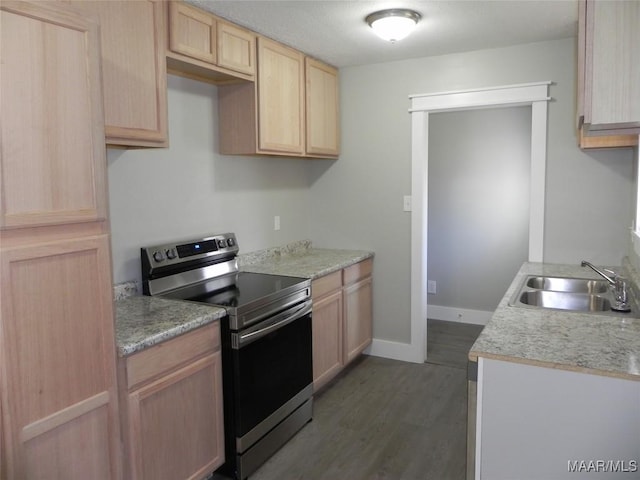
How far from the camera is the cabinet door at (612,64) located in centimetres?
158

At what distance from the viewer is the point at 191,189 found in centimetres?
291

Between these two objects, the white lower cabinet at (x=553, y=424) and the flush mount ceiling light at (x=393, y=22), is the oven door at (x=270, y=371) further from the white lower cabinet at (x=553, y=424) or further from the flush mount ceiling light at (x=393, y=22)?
the flush mount ceiling light at (x=393, y=22)

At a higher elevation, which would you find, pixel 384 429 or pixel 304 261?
pixel 304 261

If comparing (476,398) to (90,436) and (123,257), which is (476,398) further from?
(123,257)

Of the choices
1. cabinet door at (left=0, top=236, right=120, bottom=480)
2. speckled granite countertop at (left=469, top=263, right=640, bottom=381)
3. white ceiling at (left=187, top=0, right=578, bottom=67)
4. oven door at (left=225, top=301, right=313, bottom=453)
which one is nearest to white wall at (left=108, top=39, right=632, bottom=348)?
white ceiling at (left=187, top=0, right=578, bottom=67)

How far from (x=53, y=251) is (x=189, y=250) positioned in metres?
1.28

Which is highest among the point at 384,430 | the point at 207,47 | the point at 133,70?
the point at 207,47

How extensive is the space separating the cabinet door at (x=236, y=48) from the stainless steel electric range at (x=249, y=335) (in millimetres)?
965

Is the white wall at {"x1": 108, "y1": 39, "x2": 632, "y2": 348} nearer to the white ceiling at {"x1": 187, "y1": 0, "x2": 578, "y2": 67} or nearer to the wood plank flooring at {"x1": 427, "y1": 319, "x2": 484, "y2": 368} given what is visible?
the white ceiling at {"x1": 187, "y1": 0, "x2": 578, "y2": 67}

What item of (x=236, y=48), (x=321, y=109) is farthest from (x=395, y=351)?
(x=236, y=48)

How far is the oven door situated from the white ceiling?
153 cm

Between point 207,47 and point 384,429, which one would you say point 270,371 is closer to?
point 384,429

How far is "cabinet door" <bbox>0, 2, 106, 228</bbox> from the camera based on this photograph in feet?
4.46

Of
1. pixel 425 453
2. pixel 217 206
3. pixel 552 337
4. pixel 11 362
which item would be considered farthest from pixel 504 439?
pixel 217 206
